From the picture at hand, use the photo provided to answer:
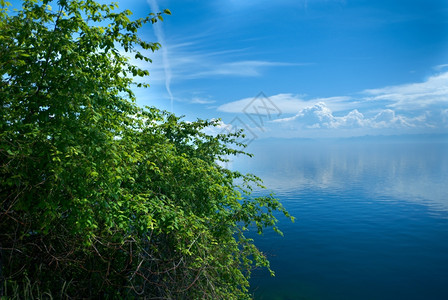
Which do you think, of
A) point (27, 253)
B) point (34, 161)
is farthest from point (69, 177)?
point (27, 253)

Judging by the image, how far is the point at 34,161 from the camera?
6.94 m

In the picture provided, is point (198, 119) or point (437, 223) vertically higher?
point (437, 223)

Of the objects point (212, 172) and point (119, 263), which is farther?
point (212, 172)

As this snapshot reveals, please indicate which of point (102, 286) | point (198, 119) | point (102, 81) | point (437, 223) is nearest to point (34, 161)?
point (102, 81)

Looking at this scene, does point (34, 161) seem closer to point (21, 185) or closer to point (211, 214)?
point (21, 185)

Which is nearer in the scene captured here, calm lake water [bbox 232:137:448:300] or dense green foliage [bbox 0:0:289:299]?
dense green foliage [bbox 0:0:289:299]

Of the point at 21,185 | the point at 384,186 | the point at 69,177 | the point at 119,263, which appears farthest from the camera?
the point at 384,186

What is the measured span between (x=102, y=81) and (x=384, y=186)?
90.7 metres

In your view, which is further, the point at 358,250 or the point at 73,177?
the point at 358,250

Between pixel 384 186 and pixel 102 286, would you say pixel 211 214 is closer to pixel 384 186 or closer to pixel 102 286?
pixel 102 286

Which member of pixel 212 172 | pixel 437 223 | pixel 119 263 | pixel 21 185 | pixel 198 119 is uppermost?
pixel 437 223

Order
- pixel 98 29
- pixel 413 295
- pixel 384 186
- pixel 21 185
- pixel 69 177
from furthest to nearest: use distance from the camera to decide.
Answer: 1. pixel 384 186
2. pixel 413 295
3. pixel 98 29
4. pixel 21 185
5. pixel 69 177

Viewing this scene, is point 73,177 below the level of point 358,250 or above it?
below

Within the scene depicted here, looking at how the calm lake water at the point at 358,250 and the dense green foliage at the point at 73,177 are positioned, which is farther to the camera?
the calm lake water at the point at 358,250
